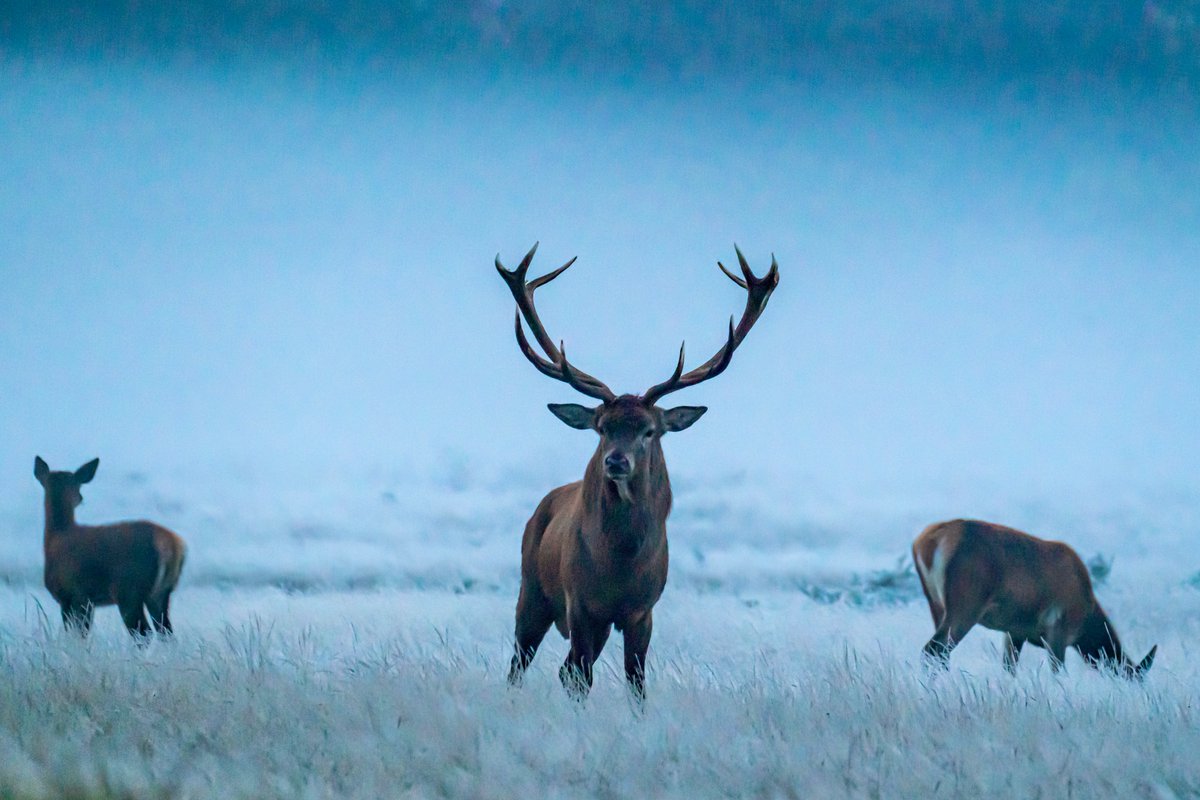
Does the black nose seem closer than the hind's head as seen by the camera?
Yes

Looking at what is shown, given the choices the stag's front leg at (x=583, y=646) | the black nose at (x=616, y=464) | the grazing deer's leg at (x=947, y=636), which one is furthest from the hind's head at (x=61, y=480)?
the grazing deer's leg at (x=947, y=636)

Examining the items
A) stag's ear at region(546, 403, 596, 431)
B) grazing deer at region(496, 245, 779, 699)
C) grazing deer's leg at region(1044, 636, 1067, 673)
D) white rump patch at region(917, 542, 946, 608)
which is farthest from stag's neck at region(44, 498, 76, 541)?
grazing deer's leg at region(1044, 636, 1067, 673)

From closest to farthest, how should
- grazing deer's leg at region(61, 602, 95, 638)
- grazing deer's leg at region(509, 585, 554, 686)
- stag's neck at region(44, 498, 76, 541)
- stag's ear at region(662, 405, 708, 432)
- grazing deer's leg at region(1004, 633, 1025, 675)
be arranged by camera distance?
stag's ear at region(662, 405, 708, 432) < grazing deer's leg at region(509, 585, 554, 686) < grazing deer's leg at region(61, 602, 95, 638) < stag's neck at region(44, 498, 76, 541) < grazing deer's leg at region(1004, 633, 1025, 675)

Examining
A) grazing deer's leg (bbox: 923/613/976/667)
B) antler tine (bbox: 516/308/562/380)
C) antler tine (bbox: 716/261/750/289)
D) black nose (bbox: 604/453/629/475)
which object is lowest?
grazing deer's leg (bbox: 923/613/976/667)

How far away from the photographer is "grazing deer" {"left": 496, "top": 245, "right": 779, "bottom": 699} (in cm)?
443

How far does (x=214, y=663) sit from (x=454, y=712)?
120 centimetres

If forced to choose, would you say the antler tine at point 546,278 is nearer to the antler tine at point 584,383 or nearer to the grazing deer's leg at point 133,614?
the antler tine at point 584,383

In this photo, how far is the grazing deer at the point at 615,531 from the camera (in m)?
4.43

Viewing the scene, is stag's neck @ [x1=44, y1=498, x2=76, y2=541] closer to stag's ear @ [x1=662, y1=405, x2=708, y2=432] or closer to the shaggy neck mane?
the shaggy neck mane

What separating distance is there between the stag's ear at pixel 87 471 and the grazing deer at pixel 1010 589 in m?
5.09

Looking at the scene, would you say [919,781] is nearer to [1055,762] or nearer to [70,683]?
[1055,762]

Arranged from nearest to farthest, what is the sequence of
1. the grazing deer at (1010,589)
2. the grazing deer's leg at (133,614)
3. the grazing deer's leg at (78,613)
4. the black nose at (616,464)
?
the black nose at (616,464) → the grazing deer's leg at (78,613) → the grazing deer's leg at (133,614) → the grazing deer at (1010,589)

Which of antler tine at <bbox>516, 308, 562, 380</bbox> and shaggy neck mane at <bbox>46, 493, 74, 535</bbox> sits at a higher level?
antler tine at <bbox>516, 308, 562, 380</bbox>

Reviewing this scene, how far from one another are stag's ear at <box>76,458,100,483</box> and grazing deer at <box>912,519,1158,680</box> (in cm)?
509
